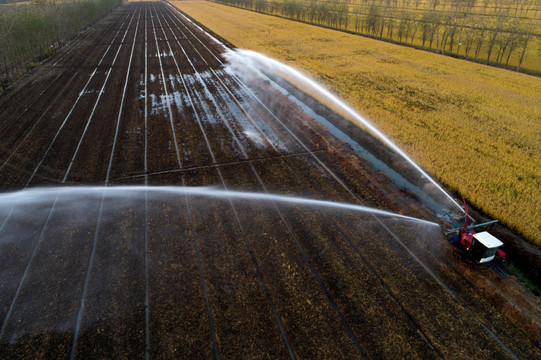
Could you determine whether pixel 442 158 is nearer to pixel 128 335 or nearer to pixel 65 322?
pixel 128 335

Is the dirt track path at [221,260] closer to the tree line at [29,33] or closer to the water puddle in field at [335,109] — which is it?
the water puddle in field at [335,109]

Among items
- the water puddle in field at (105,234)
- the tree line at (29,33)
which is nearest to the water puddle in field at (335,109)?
the water puddle in field at (105,234)

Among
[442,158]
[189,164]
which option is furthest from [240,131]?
[442,158]

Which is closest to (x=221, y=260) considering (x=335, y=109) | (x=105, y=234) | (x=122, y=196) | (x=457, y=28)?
(x=105, y=234)

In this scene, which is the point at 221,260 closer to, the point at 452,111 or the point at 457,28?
the point at 452,111

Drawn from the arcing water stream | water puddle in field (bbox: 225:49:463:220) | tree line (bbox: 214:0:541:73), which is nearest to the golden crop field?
→ water puddle in field (bbox: 225:49:463:220)
